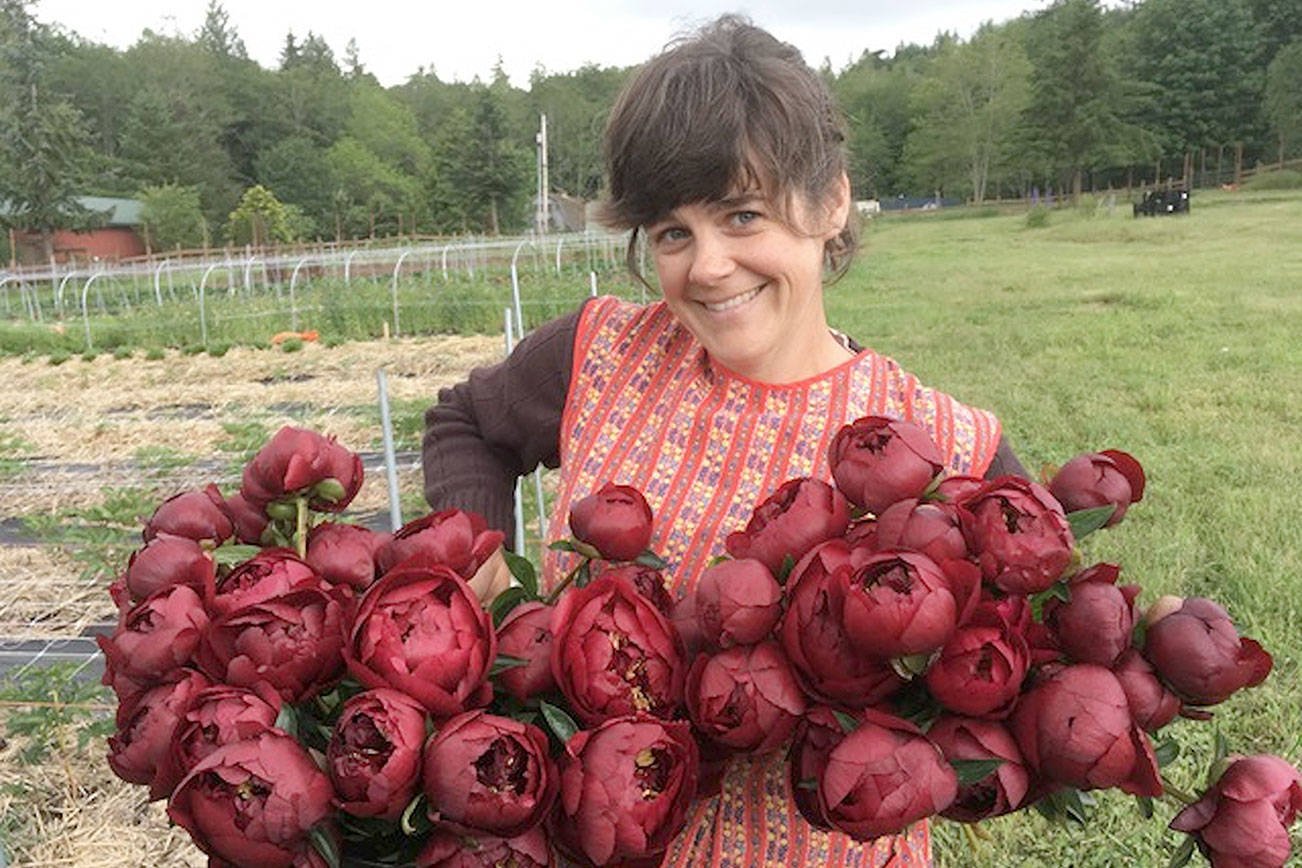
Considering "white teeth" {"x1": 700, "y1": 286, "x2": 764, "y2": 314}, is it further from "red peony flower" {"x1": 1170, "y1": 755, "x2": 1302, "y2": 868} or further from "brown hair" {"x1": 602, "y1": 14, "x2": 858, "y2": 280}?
"red peony flower" {"x1": 1170, "y1": 755, "x2": 1302, "y2": 868}

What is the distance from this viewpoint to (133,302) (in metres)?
19.1

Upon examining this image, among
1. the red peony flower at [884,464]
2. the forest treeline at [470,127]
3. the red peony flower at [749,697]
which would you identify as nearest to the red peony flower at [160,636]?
the red peony flower at [749,697]

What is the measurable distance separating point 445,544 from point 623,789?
0.24 meters

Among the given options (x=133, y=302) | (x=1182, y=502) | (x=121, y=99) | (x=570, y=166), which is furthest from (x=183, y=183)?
(x=1182, y=502)

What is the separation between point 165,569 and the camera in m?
0.80

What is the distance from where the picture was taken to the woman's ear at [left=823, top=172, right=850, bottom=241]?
1271mm

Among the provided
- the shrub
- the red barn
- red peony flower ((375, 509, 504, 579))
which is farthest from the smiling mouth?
the red barn

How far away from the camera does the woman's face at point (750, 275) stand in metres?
1.20

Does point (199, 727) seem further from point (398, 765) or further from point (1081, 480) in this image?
point (1081, 480)

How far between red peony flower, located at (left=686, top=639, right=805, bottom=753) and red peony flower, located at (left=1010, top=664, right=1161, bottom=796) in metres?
0.15

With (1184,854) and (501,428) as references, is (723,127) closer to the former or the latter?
(501,428)

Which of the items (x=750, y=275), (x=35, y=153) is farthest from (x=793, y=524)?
(x=35, y=153)

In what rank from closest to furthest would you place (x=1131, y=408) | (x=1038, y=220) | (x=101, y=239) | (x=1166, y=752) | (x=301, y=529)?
(x=1166, y=752) < (x=301, y=529) < (x=1131, y=408) < (x=1038, y=220) < (x=101, y=239)

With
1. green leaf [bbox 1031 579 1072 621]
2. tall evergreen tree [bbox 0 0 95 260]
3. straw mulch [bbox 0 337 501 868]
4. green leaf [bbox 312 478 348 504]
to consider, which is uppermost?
tall evergreen tree [bbox 0 0 95 260]
